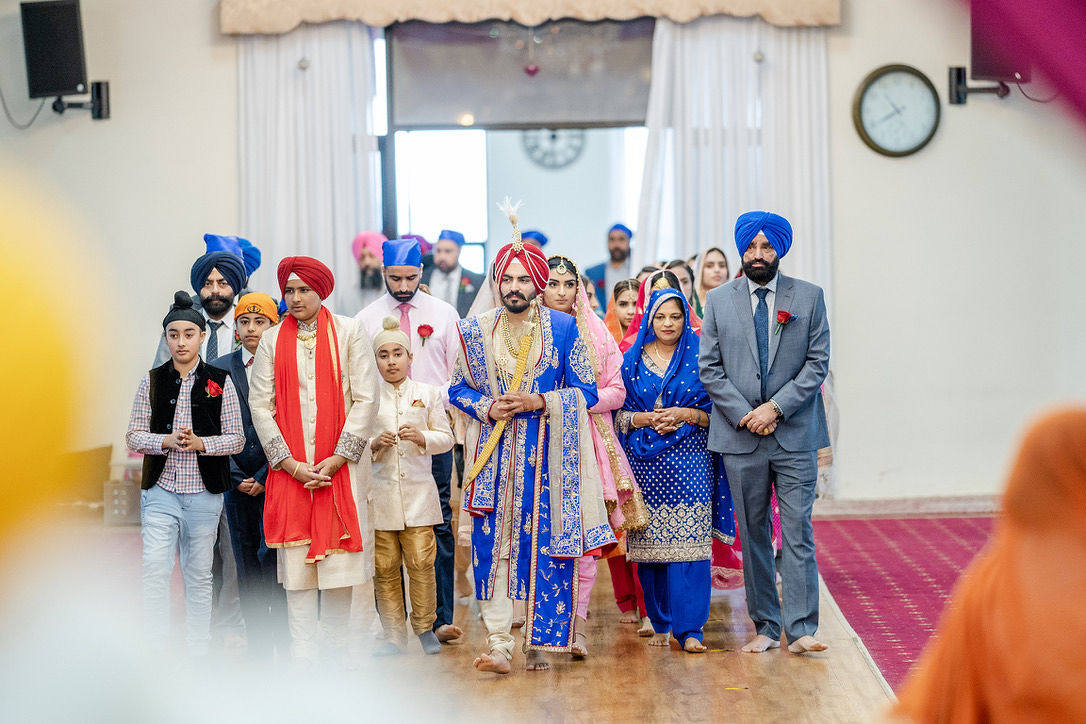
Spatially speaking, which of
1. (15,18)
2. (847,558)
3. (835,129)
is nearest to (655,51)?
(835,129)

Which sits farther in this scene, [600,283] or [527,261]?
[600,283]

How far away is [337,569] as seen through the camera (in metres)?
4.20

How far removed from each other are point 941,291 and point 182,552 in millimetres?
5661

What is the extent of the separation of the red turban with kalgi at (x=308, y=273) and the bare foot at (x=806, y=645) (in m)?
2.13

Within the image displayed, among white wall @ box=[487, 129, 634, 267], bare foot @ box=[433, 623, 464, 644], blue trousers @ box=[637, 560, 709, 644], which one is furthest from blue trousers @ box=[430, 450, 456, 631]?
white wall @ box=[487, 129, 634, 267]

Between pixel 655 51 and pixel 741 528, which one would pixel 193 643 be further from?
pixel 655 51

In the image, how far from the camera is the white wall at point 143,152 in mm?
8094

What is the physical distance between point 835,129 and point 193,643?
18.5 ft

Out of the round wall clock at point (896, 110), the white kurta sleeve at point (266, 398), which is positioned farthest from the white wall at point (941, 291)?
the white kurta sleeve at point (266, 398)

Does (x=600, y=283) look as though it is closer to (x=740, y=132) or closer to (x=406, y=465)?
(x=740, y=132)

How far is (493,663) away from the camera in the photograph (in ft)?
13.4

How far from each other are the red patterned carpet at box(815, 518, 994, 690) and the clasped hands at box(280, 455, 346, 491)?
2031 mm

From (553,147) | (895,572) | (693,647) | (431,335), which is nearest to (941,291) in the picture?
(895,572)

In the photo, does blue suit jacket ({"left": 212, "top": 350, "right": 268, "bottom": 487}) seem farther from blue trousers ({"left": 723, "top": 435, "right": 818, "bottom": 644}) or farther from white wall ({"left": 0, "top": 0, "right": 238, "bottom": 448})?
white wall ({"left": 0, "top": 0, "right": 238, "bottom": 448})
